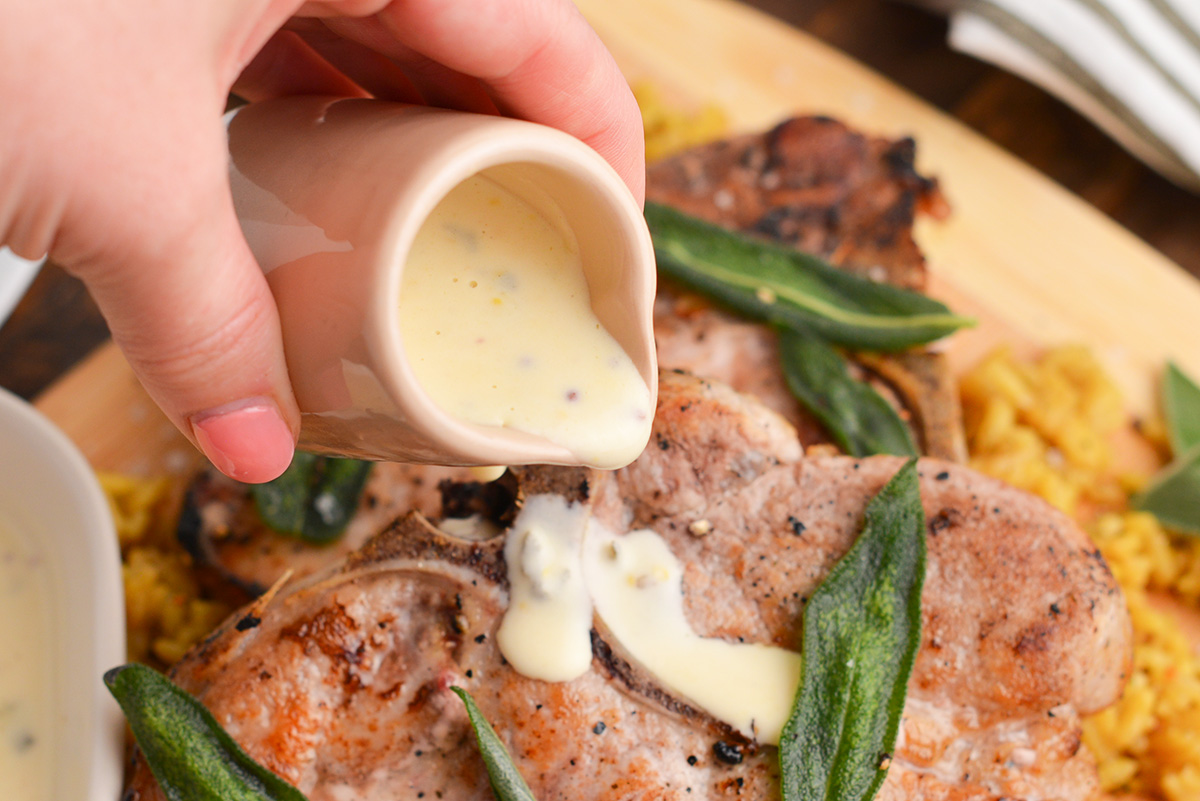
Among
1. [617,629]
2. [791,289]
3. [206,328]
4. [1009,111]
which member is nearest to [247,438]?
[206,328]

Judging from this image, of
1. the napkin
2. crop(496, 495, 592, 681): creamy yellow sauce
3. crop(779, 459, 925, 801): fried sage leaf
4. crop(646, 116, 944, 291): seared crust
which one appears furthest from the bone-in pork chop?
the napkin

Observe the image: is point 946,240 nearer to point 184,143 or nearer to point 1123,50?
point 1123,50

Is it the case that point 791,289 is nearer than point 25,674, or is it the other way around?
point 25,674

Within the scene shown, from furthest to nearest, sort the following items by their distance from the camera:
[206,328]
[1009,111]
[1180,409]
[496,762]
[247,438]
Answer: [1009,111] → [1180,409] → [496,762] → [247,438] → [206,328]

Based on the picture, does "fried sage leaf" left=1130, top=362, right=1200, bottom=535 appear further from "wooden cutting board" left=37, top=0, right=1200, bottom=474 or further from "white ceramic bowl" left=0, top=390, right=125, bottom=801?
"white ceramic bowl" left=0, top=390, right=125, bottom=801

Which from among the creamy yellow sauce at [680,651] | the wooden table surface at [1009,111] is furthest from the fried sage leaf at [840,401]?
the wooden table surface at [1009,111]

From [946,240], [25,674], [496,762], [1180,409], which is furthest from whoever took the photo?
A: [946,240]

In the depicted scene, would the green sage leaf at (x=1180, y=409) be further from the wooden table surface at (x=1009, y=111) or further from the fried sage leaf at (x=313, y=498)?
the fried sage leaf at (x=313, y=498)
